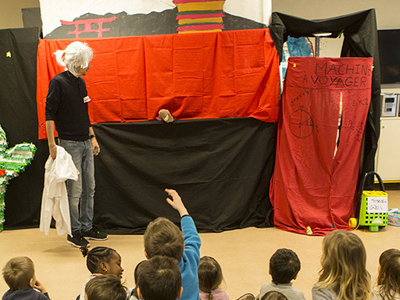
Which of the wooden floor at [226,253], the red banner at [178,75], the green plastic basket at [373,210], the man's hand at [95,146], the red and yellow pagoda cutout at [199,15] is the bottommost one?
the wooden floor at [226,253]

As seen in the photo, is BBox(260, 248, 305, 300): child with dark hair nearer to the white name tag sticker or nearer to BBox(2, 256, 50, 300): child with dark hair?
BBox(2, 256, 50, 300): child with dark hair

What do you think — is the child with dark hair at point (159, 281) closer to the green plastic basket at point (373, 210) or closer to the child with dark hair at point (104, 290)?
the child with dark hair at point (104, 290)

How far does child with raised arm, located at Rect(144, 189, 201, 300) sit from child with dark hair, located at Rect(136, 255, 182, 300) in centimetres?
25

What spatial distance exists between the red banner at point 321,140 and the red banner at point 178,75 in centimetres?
22

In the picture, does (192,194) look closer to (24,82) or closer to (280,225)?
(280,225)

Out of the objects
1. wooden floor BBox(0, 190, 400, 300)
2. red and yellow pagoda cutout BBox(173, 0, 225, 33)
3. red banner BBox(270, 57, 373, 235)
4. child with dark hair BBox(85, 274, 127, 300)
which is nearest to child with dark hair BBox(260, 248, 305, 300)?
child with dark hair BBox(85, 274, 127, 300)

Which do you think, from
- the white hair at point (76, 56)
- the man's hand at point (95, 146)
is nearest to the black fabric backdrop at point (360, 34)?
the white hair at point (76, 56)

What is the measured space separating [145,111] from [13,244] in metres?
1.61

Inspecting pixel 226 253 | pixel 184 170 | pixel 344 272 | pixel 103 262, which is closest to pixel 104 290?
pixel 103 262

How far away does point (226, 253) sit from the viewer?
3.35 meters

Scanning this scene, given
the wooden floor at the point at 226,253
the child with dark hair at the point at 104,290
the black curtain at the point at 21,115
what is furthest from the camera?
the black curtain at the point at 21,115

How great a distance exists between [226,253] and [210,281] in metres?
1.37

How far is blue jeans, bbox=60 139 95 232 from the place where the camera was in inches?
134

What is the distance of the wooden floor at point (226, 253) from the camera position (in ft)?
9.35
